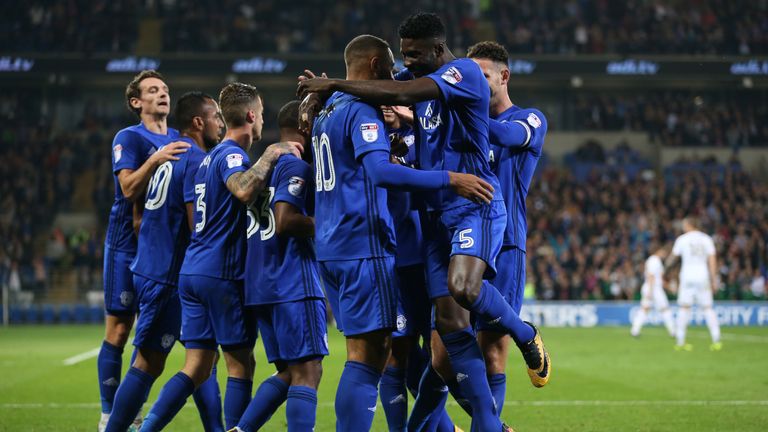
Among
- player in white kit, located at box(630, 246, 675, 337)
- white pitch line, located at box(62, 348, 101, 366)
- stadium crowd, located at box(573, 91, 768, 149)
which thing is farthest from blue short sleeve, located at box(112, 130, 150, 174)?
stadium crowd, located at box(573, 91, 768, 149)

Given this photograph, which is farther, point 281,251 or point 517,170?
point 517,170

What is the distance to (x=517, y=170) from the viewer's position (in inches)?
253

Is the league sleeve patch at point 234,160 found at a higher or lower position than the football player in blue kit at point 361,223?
higher

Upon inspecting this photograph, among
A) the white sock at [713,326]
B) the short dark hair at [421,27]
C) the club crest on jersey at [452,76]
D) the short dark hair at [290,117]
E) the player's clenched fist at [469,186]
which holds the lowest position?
the white sock at [713,326]

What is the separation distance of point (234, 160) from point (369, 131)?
1162 millimetres

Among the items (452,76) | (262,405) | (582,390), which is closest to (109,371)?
(262,405)

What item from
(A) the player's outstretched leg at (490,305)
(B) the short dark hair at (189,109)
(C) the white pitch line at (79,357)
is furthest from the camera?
(C) the white pitch line at (79,357)

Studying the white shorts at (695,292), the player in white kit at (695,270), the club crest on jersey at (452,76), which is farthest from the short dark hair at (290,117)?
the white shorts at (695,292)

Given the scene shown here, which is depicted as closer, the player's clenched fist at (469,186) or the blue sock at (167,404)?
the player's clenched fist at (469,186)

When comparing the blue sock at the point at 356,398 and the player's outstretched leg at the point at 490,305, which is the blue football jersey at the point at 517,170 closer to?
the player's outstretched leg at the point at 490,305

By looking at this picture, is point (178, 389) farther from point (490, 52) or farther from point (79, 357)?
point (79, 357)

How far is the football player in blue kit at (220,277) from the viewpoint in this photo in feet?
19.5

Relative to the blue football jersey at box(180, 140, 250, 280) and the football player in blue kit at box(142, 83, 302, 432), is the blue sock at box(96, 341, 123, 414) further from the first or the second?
the blue football jersey at box(180, 140, 250, 280)

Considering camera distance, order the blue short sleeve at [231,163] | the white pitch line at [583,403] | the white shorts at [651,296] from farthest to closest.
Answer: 1. the white shorts at [651,296]
2. the white pitch line at [583,403]
3. the blue short sleeve at [231,163]
